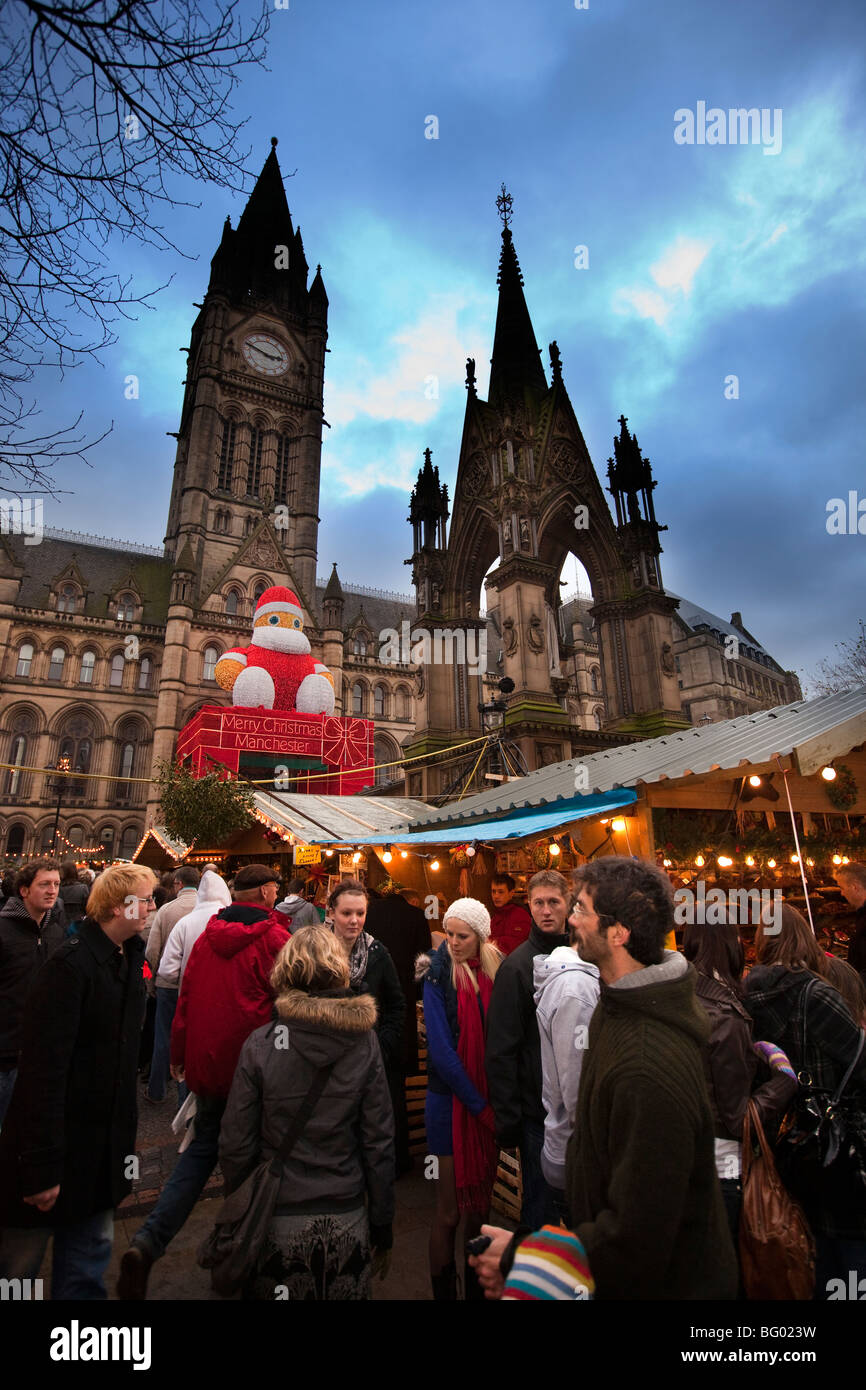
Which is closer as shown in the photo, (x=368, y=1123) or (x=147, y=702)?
(x=368, y=1123)

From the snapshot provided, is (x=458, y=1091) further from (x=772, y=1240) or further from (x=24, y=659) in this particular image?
(x=24, y=659)

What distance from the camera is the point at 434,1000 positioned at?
3.62 meters

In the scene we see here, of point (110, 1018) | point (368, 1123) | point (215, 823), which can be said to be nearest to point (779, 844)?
point (368, 1123)

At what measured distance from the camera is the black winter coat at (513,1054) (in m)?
3.15

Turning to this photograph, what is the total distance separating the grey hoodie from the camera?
273 centimetres

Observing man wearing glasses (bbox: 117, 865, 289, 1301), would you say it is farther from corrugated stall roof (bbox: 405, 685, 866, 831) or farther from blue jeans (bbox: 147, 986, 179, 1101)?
corrugated stall roof (bbox: 405, 685, 866, 831)

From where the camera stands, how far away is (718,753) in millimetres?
6391

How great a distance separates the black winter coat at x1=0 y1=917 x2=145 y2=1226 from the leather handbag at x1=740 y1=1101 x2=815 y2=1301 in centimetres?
259

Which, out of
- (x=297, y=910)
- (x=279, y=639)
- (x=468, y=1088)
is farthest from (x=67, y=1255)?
(x=279, y=639)

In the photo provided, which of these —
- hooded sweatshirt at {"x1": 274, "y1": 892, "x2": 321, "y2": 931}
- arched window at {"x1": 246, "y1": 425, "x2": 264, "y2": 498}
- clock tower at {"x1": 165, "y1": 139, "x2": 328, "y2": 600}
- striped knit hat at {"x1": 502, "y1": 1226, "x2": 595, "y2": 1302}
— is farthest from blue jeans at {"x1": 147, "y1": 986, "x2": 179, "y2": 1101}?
arched window at {"x1": 246, "y1": 425, "x2": 264, "y2": 498}
